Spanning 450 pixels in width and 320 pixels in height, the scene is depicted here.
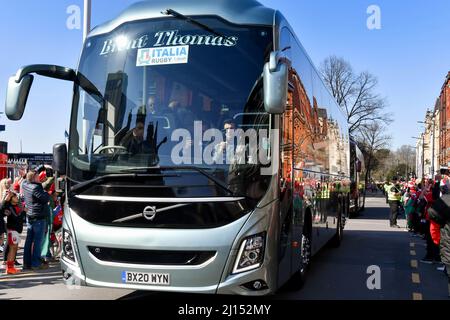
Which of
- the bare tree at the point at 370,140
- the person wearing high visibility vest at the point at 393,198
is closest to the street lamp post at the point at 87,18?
the person wearing high visibility vest at the point at 393,198

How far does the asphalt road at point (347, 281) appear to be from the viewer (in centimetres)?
689

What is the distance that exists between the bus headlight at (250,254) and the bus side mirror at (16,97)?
9.03 feet

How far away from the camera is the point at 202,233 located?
4.85 m

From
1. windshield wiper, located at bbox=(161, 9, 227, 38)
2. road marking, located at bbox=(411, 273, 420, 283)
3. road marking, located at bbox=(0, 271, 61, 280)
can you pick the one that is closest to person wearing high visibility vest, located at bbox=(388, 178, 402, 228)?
road marking, located at bbox=(411, 273, 420, 283)

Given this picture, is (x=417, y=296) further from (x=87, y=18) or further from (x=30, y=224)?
(x=87, y=18)

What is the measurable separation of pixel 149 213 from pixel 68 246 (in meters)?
1.10

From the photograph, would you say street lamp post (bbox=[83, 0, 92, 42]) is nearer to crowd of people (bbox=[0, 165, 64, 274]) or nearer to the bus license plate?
crowd of people (bbox=[0, 165, 64, 274])

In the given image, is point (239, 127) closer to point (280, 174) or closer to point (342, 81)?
point (280, 174)

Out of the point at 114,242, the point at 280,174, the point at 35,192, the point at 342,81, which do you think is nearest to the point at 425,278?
the point at 280,174

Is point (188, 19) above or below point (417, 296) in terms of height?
above

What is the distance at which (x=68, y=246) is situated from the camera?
536cm

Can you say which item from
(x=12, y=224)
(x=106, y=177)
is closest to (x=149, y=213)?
(x=106, y=177)

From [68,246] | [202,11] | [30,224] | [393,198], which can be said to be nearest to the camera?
[68,246]
